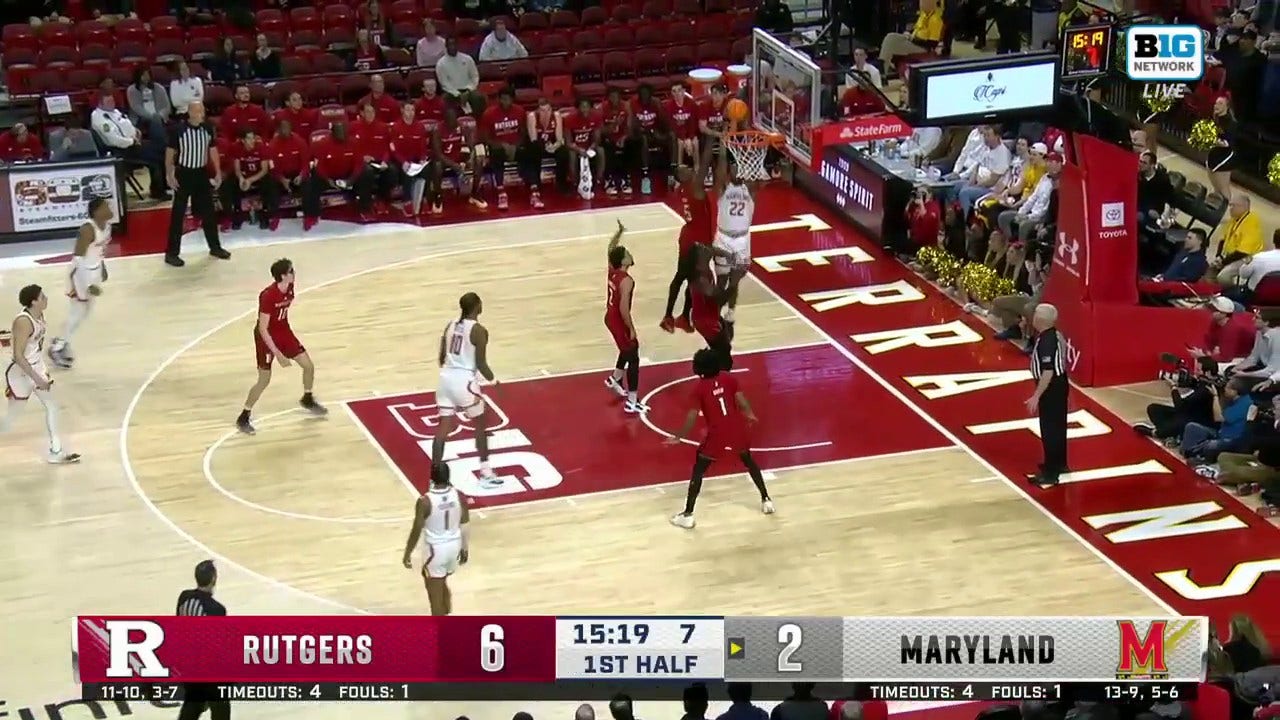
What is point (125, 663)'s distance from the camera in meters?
11.4

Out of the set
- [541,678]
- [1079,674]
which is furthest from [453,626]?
[1079,674]

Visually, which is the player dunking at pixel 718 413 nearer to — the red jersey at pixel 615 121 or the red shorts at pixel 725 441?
the red shorts at pixel 725 441

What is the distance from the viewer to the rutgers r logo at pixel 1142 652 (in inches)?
439

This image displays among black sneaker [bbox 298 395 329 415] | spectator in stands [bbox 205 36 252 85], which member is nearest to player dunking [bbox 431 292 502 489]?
black sneaker [bbox 298 395 329 415]

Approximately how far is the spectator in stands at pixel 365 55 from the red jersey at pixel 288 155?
3260mm

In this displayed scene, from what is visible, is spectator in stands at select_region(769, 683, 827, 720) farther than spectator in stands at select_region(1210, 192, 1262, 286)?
No

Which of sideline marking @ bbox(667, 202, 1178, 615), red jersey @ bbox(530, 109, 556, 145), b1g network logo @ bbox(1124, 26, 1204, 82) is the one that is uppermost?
b1g network logo @ bbox(1124, 26, 1204, 82)

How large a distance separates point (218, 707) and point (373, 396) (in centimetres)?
650

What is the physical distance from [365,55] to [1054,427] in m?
13.0

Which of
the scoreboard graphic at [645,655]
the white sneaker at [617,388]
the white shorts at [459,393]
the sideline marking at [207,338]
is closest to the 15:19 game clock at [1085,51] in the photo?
the white sneaker at [617,388]

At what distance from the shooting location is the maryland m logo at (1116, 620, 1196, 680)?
438 inches

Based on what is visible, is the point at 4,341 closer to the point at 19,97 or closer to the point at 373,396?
the point at 373,396

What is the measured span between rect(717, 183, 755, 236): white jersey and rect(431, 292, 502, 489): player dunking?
4.00 m

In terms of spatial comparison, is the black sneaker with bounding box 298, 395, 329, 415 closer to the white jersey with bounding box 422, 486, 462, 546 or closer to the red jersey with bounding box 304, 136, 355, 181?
the white jersey with bounding box 422, 486, 462, 546
